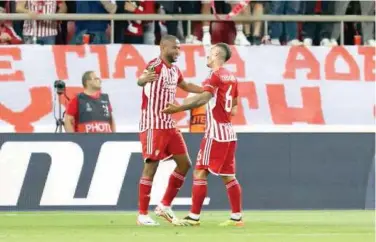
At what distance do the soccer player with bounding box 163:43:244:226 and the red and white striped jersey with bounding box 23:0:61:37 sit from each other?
5.81 metres

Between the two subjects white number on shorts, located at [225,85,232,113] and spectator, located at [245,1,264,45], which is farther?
spectator, located at [245,1,264,45]

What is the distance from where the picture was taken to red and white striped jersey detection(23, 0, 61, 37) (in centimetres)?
2052

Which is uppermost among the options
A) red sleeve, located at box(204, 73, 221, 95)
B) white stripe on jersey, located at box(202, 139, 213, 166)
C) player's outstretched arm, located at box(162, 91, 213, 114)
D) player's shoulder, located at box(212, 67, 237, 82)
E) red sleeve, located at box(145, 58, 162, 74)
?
red sleeve, located at box(145, 58, 162, 74)

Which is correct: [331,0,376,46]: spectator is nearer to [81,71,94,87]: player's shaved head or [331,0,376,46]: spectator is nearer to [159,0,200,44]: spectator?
[159,0,200,44]: spectator

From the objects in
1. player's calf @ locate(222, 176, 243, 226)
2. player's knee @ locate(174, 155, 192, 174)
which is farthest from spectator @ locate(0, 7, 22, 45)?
player's calf @ locate(222, 176, 243, 226)

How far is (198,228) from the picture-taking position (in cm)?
1480

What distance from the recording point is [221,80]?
15180mm

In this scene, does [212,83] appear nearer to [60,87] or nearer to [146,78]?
[146,78]

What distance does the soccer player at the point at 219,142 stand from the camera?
49.9ft

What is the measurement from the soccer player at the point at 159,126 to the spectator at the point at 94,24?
528 centimetres

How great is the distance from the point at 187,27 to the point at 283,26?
5.33ft

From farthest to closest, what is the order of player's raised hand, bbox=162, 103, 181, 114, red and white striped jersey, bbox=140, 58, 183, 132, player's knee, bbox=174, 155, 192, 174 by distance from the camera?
1. player's knee, bbox=174, 155, 192, 174
2. red and white striped jersey, bbox=140, 58, 183, 132
3. player's raised hand, bbox=162, 103, 181, 114

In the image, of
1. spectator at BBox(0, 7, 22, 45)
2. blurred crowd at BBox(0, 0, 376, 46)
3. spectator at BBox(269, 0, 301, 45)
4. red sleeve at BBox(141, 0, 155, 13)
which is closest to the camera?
spectator at BBox(0, 7, 22, 45)

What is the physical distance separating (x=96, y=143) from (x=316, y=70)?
4.35m
